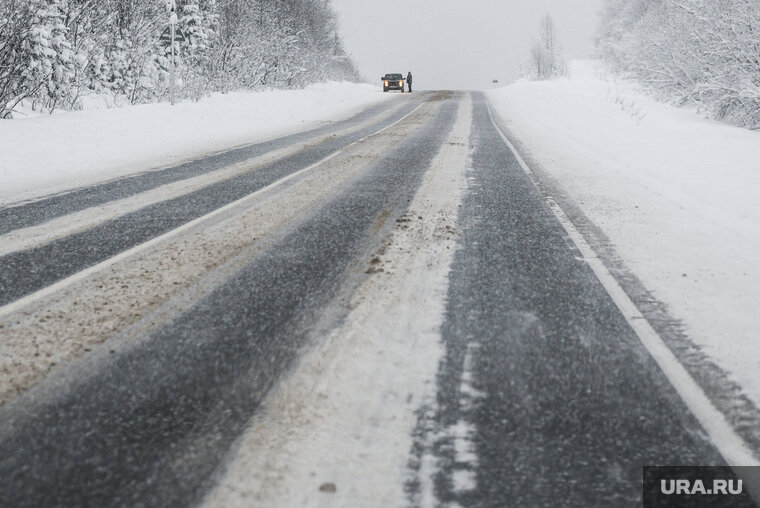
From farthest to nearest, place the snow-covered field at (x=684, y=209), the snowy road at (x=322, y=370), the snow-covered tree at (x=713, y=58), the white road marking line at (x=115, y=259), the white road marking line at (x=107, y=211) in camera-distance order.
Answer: the snow-covered tree at (x=713, y=58), the white road marking line at (x=107, y=211), the white road marking line at (x=115, y=259), the snow-covered field at (x=684, y=209), the snowy road at (x=322, y=370)

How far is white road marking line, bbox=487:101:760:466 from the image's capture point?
2008 millimetres

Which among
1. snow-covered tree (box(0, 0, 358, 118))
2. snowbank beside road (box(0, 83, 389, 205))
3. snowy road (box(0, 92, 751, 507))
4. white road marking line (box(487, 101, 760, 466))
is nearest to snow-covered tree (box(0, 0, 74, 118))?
snow-covered tree (box(0, 0, 358, 118))

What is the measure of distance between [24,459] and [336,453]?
1.11 m

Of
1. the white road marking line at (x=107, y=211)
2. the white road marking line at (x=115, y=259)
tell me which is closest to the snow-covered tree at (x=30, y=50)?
the white road marking line at (x=107, y=211)

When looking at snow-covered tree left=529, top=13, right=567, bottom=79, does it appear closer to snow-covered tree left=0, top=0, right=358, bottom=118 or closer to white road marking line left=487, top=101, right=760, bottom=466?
snow-covered tree left=0, top=0, right=358, bottom=118

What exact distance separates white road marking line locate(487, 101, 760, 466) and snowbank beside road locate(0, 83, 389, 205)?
6972mm

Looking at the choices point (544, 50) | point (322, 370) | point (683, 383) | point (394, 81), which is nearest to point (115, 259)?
point (322, 370)

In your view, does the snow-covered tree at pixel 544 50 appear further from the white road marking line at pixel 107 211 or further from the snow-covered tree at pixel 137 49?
the white road marking line at pixel 107 211

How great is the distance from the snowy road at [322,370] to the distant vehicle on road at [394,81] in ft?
133

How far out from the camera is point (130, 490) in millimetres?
1764

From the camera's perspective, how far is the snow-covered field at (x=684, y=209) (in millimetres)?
3232

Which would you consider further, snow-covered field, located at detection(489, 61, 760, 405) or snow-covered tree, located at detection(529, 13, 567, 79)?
snow-covered tree, located at detection(529, 13, 567, 79)

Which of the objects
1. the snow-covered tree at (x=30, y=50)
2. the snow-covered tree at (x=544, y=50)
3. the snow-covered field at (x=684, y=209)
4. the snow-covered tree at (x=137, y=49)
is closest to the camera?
the snow-covered field at (x=684, y=209)

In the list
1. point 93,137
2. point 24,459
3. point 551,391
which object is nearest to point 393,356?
point 551,391
